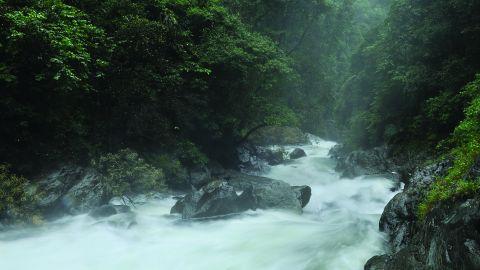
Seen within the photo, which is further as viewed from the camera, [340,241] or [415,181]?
[340,241]

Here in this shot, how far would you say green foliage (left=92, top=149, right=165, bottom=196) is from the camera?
1327cm

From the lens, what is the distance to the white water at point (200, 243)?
852 cm

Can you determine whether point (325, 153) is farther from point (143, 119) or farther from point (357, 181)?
point (143, 119)

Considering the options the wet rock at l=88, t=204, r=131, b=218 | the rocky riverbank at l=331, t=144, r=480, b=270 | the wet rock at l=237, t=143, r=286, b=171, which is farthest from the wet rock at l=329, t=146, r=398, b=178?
the wet rock at l=88, t=204, r=131, b=218

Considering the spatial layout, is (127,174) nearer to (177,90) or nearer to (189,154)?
(189,154)

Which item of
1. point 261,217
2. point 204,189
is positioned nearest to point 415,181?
point 261,217

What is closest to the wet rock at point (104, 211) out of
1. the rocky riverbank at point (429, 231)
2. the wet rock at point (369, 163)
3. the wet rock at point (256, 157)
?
the rocky riverbank at point (429, 231)

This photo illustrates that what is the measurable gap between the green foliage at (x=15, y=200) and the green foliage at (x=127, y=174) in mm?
2670

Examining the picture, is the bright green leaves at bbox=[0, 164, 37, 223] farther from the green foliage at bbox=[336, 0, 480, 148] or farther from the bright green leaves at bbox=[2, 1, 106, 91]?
the green foliage at bbox=[336, 0, 480, 148]

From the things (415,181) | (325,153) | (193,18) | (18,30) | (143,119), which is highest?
(193,18)

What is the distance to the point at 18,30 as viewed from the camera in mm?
10102

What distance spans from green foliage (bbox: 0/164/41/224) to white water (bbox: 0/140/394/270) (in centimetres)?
50

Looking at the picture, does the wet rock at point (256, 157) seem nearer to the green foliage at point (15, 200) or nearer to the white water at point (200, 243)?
the white water at point (200, 243)

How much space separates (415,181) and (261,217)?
4962 millimetres
